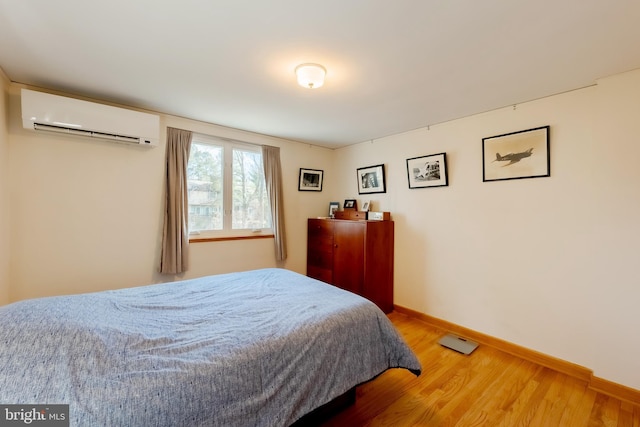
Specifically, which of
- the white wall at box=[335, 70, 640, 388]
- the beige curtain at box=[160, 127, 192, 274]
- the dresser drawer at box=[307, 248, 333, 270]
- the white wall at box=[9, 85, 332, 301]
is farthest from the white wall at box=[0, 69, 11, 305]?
the white wall at box=[335, 70, 640, 388]

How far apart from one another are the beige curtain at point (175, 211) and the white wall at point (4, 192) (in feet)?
3.48

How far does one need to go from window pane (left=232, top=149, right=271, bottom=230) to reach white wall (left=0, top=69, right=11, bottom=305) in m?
1.87

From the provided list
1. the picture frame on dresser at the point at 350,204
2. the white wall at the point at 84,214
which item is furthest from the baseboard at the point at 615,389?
the white wall at the point at 84,214

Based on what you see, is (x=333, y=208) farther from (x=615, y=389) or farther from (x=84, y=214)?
(x=615, y=389)

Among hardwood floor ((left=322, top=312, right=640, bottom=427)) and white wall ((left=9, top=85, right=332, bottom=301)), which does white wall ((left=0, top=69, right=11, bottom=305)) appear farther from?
hardwood floor ((left=322, top=312, right=640, bottom=427))

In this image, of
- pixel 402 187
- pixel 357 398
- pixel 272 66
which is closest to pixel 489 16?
pixel 272 66

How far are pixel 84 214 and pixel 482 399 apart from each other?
358 cm

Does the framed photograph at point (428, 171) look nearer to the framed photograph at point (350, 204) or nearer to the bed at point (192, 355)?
the framed photograph at point (350, 204)

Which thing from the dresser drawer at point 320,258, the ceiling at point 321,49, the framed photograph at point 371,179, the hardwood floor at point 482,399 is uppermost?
the ceiling at point 321,49

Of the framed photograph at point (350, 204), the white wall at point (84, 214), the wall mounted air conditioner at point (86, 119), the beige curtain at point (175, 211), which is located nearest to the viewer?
the wall mounted air conditioner at point (86, 119)

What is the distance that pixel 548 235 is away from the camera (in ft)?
7.40

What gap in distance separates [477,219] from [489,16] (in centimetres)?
188

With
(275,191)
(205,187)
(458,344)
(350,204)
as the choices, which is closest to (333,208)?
(350,204)

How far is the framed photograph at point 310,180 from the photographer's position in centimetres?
390
